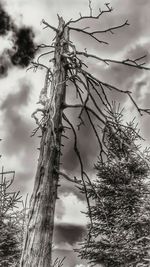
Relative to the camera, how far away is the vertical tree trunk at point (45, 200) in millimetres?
4152

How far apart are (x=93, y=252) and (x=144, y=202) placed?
2.98 metres

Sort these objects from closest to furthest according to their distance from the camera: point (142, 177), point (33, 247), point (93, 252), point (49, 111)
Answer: point (33, 247)
point (49, 111)
point (93, 252)
point (142, 177)

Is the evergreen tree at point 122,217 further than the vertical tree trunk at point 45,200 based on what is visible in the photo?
Yes

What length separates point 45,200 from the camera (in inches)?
173

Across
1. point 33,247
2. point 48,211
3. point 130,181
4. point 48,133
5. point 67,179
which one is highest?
point 130,181

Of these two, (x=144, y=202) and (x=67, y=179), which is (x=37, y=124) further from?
(x=144, y=202)

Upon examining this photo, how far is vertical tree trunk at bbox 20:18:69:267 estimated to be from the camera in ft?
13.6

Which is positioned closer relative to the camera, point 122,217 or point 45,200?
point 45,200

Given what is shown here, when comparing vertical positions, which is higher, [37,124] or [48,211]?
[37,124]

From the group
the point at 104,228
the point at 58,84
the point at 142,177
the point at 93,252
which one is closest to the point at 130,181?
the point at 142,177

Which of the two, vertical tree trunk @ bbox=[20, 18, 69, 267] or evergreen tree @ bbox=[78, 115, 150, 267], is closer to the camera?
vertical tree trunk @ bbox=[20, 18, 69, 267]

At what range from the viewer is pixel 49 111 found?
5027 millimetres

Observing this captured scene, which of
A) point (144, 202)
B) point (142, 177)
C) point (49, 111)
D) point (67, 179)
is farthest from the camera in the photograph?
point (142, 177)

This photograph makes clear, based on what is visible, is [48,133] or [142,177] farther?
[142,177]
